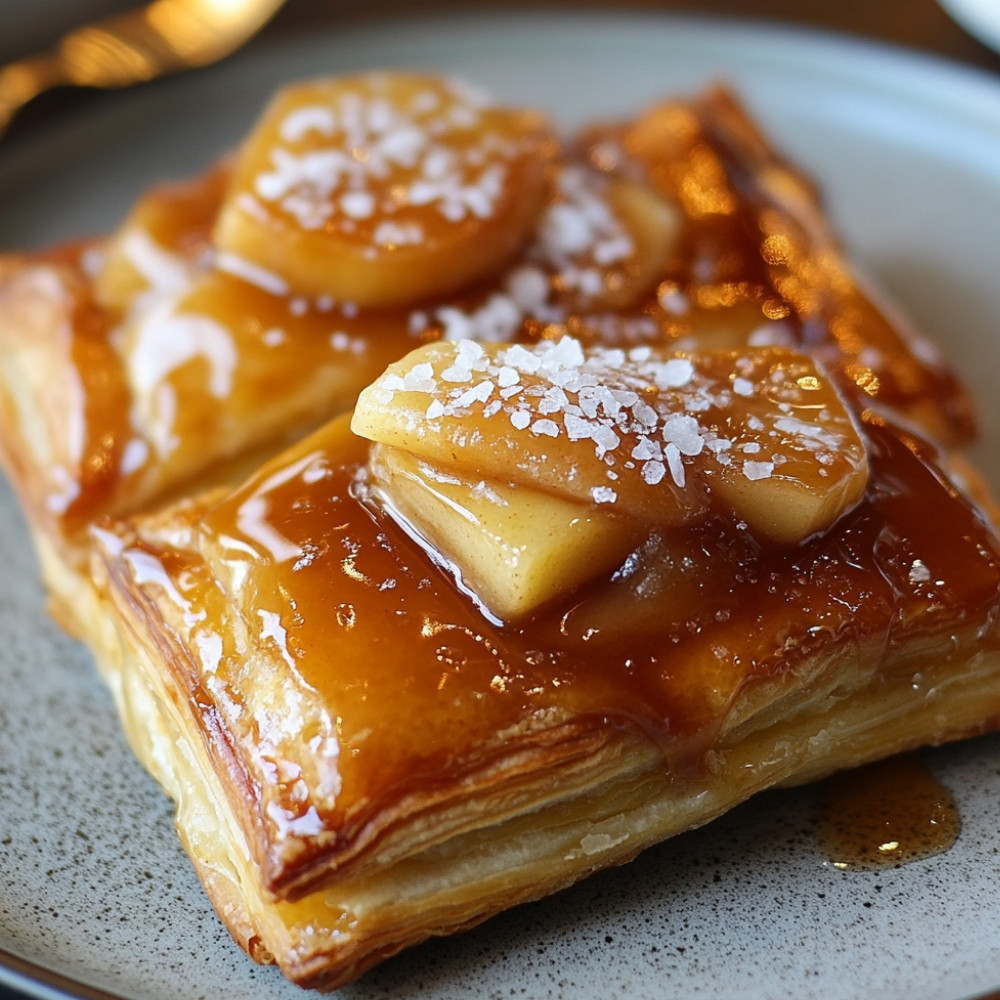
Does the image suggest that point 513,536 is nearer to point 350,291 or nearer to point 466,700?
point 466,700

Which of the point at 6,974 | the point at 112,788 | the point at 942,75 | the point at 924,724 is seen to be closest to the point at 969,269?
the point at 942,75

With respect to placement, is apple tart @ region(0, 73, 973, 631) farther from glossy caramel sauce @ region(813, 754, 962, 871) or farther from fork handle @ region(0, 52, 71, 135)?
fork handle @ region(0, 52, 71, 135)

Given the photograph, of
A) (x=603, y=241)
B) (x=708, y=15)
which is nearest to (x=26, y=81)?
(x=603, y=241)

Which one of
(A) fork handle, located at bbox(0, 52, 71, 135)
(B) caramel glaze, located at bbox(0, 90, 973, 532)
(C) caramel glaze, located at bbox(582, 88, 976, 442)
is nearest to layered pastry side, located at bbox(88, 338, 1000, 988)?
(B) caramel glaze, located at bbox(0, 90, 973, 532)

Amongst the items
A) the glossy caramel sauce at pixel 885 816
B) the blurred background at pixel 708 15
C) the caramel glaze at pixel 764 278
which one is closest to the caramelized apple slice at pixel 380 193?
the caramel glaze at pixel 764 278

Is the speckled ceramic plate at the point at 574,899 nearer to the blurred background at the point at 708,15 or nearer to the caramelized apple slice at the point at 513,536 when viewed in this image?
the caramelized apple slice at the point at 513,536

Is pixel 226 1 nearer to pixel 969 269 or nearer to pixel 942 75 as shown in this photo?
pixel 942 75
